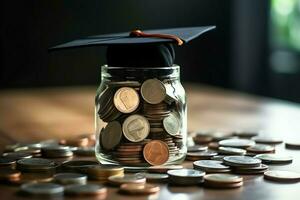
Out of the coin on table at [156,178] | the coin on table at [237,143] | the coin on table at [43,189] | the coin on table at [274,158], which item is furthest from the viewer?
the coin on table at [237,143]

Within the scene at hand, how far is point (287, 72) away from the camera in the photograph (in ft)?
13.3

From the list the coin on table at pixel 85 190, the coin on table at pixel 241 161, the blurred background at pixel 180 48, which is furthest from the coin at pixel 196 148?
the blurred background at pixel 180 48

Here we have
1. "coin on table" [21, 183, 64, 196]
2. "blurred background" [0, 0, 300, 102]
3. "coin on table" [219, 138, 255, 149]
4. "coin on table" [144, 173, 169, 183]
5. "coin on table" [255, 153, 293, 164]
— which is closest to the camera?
"coin on table" [21, 183, 64, 196]

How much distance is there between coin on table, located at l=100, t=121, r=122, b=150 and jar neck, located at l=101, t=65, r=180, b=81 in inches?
3.4

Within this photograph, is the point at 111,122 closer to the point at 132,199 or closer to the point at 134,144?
the point at 134,144

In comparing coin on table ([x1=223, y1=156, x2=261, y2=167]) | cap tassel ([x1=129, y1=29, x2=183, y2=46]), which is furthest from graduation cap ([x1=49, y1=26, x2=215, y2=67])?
coin on table ([x1=223, y1=156, x2=261, y2=167])

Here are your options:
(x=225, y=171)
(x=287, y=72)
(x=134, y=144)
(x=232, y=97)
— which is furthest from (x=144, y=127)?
(x=287, y=72)

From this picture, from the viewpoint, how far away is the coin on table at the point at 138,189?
1065 mm

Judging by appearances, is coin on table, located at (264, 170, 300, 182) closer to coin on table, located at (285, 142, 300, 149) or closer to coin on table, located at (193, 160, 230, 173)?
coin on table, located at (193, 160, 230, 173)

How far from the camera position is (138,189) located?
107 centimetres

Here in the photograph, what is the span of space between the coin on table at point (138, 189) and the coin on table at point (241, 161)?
192 mm

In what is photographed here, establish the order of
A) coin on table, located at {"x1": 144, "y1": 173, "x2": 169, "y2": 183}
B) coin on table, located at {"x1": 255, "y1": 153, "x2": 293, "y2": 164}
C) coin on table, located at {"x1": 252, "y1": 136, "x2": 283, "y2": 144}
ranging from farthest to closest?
1. coin on table, located at {"x1": 252, "y1": 136, "x2": 283, "y2": 144}
2. coin on table, located at {"x1": 255, "y1": 153, "x2": 293, "y2": 164}
3. coin on table, located at {"x1": 144, "y1": 173, "x2": 169, "y2": 183}

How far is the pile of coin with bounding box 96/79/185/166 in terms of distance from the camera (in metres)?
A: 1.20

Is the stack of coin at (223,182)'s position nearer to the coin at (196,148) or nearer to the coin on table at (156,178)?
the coin on table at (156,178)
